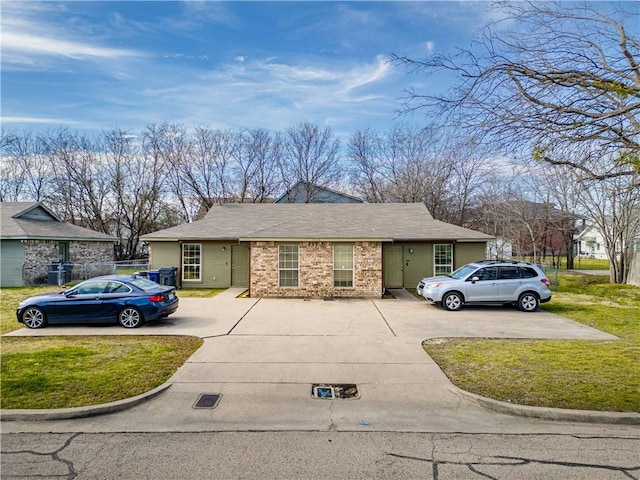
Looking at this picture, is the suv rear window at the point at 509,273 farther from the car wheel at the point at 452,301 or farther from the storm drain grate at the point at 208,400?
the storm drain grate at the point at 208,400

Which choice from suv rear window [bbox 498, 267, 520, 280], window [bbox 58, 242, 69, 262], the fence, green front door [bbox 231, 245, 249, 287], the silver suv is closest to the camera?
the silver suv

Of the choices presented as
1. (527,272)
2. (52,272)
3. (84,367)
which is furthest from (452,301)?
(52,272)

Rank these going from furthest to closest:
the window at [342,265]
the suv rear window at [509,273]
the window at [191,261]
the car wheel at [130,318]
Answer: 1. the window at [191,261]
2. the window at [342,265]
3. the suv rear window at [509,273]
4. the car wheel at [130,318]

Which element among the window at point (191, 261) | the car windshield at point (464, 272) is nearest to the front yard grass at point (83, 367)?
the car windshield at point (464, 272)

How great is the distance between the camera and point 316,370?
7281 millimetres

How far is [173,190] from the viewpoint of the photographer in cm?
3872

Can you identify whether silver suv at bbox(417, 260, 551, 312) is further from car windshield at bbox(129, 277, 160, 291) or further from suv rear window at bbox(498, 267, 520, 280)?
car windshield at bbox(129, 277, 160, 291)

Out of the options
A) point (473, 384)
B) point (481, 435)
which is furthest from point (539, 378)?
point (481, 435)

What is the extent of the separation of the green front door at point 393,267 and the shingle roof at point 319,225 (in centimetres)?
107

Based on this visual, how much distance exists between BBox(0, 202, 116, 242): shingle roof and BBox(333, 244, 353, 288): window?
16659mm

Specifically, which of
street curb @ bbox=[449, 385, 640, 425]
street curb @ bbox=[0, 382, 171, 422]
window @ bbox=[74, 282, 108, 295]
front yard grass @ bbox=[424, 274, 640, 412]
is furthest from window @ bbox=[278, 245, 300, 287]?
street curb @ bbox=[449, 385, 640, 425]

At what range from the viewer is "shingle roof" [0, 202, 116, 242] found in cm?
2111

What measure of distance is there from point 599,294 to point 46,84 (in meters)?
23.3

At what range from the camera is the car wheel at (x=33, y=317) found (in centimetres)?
1059
